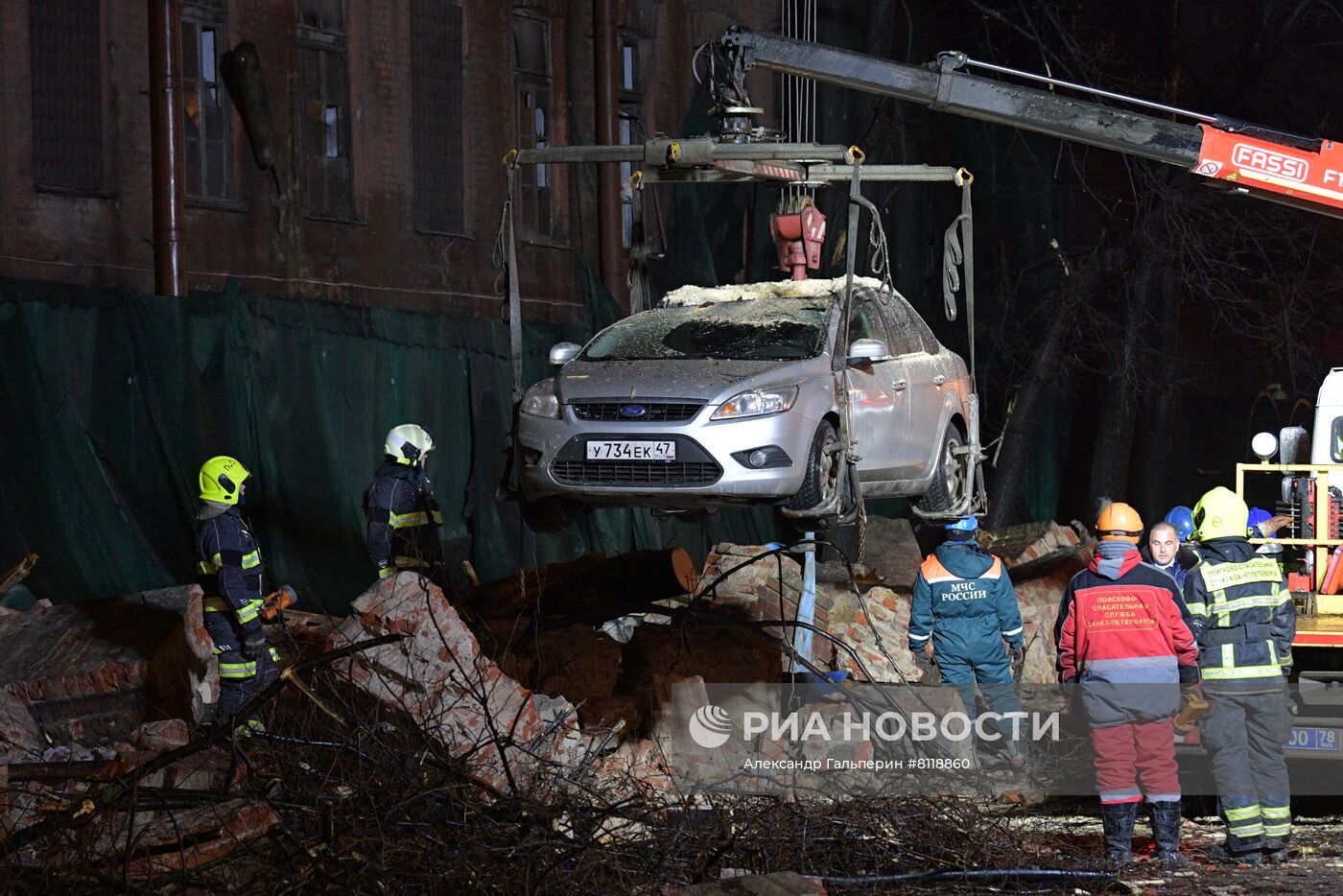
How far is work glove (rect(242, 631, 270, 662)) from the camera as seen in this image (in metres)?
9.29

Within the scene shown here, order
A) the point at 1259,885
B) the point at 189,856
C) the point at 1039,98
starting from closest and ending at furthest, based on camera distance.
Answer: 1. the point at 189,856
2. the point at 1259,885
3. the point at 1039,98

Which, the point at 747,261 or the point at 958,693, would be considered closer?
the point at 958,693

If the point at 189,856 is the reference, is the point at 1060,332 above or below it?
above

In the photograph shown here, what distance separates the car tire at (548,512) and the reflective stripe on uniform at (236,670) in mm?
1706

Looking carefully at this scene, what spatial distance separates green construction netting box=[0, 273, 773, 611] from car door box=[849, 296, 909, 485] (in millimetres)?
2075

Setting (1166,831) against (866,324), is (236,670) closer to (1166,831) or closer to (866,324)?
(866,324)

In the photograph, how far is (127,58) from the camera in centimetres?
1452

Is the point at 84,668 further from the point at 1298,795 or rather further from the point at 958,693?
the point at 1298,795

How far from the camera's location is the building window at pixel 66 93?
13.9m

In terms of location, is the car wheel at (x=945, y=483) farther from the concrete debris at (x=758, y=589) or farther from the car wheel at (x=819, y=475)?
the car wheel at (x=819, y=475)

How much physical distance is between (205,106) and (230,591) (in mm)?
7622

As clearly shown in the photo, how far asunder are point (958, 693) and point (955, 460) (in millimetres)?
1788

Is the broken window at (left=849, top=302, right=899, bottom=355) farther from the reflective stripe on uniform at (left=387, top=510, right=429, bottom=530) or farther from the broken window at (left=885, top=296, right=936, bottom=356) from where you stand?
the reflective stripe on uniform at (left=387, top=510, right=429, bottom=530)

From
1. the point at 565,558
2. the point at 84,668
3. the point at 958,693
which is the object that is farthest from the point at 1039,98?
the point at 565,558
